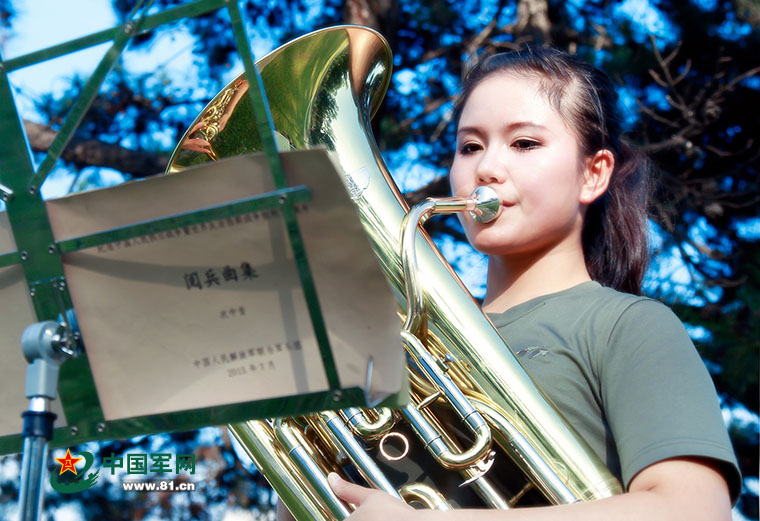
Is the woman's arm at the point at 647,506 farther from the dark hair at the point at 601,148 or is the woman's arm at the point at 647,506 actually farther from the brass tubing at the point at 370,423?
the dark hair at the point at 601,148

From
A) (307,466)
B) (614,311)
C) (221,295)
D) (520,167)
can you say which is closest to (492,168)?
(520,167)

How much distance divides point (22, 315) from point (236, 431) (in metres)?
0.46

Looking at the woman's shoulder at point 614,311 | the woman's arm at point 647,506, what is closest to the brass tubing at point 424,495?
the woman's arm at point 647,506

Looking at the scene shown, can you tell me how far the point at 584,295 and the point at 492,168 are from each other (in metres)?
0.23

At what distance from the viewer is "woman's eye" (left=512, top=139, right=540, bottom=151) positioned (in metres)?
1.28

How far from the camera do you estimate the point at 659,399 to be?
0.94 meters

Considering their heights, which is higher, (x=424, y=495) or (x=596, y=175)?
(x=596, y=175)

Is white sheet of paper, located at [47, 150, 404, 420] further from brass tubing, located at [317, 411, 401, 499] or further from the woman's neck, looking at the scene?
the woman's neck

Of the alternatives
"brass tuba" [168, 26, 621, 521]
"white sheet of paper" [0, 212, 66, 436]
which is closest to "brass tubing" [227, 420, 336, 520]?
"brass tuba" [168, 26, 621, 521]

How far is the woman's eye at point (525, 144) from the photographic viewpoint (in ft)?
4.19

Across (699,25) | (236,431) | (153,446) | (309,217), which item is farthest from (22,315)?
(699,25)

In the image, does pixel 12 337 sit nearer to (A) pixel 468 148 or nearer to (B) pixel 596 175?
(A) pixel 468 148

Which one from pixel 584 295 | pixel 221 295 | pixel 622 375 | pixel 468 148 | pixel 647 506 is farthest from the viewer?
pixel 468 148

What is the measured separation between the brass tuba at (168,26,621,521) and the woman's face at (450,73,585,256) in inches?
4.2
